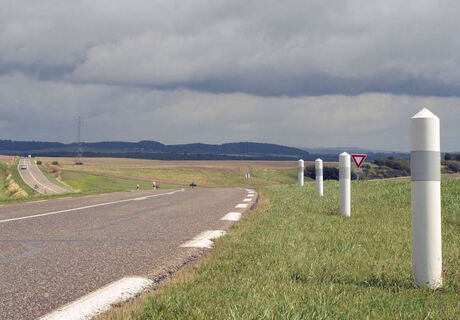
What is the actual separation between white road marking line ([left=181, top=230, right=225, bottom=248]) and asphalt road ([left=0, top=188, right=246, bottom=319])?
0.46 ft

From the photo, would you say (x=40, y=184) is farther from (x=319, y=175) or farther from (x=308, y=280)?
(x=308, y=280)

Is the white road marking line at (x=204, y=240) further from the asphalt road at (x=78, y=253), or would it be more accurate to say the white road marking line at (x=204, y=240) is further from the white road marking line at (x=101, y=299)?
the white road marking line at (x=101, y=299)

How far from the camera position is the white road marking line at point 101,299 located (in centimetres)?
298

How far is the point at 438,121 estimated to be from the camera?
3.65 metres

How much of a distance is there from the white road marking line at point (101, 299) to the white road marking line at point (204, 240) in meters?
1.72

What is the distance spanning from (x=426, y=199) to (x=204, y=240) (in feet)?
10.3

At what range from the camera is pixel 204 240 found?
5988mm

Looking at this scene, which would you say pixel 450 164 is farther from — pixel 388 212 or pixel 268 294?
pixel 268 294

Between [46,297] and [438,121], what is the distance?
332 cm

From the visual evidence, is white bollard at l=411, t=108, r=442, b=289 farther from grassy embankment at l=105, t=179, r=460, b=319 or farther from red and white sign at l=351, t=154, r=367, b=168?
red and white sign at l=351, t=154, r=367, b=168

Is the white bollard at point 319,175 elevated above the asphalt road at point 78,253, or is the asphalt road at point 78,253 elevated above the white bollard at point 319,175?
the white bollard at point 319,175

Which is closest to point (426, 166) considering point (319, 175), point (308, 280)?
point (308, 280)

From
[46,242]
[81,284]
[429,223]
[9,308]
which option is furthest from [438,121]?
[46,242]

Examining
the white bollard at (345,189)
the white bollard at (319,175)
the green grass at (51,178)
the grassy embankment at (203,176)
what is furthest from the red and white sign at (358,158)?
the grassy embankment at (203,176)
